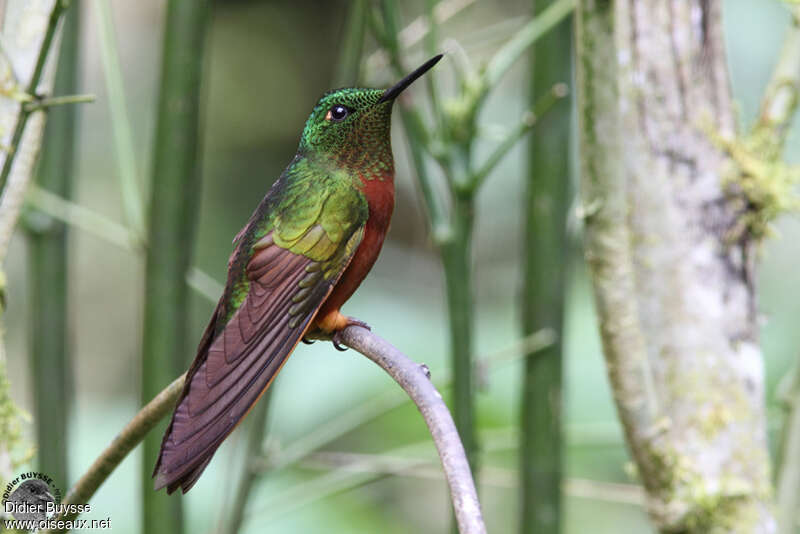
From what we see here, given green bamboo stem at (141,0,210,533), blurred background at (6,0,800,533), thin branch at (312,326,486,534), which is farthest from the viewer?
blurred background at (6,0,800,533)

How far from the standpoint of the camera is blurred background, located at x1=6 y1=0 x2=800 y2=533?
3348 mm

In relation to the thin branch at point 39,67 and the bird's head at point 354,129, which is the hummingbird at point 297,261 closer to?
the bird's head at point 354,129

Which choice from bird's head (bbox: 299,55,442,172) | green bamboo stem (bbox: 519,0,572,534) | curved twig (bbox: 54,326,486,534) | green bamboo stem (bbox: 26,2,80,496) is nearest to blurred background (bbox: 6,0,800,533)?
green bamboo stem (bbox: 519,0,572,534)

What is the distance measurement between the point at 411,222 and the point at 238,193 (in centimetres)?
89

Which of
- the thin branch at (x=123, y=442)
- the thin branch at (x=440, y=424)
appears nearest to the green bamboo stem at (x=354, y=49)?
the thin branch at (x=440, y=424)

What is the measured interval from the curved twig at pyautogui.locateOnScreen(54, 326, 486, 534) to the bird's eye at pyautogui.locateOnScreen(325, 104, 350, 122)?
0.95ft

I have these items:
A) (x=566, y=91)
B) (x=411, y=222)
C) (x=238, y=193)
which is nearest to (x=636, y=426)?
(x=566, y=91)

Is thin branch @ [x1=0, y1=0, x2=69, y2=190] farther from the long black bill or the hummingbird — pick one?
the long black bill

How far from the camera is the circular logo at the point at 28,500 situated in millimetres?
1237

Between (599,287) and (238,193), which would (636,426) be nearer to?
(599,287)

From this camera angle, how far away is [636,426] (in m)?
1.95

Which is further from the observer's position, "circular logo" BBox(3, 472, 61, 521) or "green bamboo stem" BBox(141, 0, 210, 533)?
"green bamboo stem" BBox(141, 0, 210, 533)

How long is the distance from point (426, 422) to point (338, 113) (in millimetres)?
490

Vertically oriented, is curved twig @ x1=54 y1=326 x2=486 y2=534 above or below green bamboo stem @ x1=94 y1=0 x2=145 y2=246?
below
